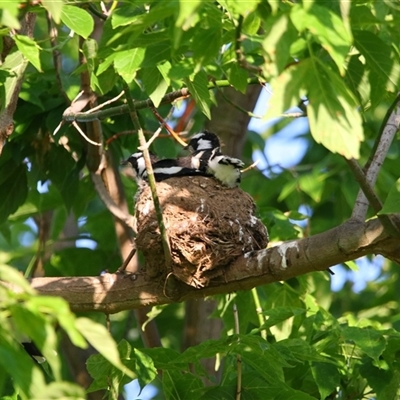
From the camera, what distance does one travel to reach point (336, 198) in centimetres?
762

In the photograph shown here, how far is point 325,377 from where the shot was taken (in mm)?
4402

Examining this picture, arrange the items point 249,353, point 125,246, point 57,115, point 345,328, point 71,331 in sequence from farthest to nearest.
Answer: point 125,246, point 57,115, point 345,328, point 249,353, point 71,331

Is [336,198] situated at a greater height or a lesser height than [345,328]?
lesser

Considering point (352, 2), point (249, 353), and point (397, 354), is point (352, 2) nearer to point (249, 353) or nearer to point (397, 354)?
point (249, 353)

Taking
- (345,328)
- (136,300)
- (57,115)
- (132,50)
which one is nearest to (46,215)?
(57,115)

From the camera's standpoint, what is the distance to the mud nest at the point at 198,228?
4457 millimetres

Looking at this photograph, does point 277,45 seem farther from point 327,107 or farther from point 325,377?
point 325,377

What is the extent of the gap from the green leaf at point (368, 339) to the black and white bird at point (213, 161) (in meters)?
1.49

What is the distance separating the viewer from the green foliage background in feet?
7.83

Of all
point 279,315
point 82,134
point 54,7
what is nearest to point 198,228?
point 279,315

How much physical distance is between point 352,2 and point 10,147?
343 cm

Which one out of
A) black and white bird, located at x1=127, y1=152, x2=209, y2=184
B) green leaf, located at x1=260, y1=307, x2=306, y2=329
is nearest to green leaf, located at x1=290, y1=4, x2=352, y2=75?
green leaf, located at x1=260, y1=307, x2=306, y2=329

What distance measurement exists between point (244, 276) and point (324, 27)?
2.12 metres

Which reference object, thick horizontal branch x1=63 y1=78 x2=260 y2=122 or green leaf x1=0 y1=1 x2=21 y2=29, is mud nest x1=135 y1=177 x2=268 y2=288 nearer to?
thick horizontal branch x1=63 y1=78 x2=260 y2=122
